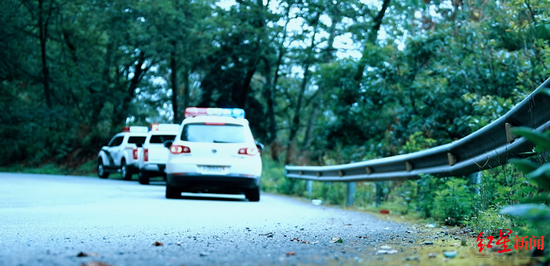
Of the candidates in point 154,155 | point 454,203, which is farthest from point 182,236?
point 154,155

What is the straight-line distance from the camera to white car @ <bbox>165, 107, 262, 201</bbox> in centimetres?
1525

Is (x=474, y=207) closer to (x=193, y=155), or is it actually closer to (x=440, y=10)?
(x=193, y=155)

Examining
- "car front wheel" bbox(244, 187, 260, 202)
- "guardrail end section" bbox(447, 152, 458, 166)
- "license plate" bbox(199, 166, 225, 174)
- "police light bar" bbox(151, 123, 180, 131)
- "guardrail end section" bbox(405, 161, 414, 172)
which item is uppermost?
"police light bar" bbox(151, 123, 180, 131)

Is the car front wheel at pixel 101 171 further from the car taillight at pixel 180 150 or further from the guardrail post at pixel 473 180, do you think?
the guardrail post at pixel 473 180

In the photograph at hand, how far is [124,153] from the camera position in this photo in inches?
1140

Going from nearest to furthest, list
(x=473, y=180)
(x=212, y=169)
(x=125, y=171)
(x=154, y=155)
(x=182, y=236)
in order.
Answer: (x=182, y=236) < (x=473, y=180) < (x=212, y=169) < (x=154, y=155) < (x=125, y=171)

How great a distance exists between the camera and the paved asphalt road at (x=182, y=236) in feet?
15.8

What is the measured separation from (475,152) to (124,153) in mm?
22327

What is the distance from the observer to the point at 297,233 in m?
7.46

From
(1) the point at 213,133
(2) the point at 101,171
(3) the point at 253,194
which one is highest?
(1) the point at 213,133

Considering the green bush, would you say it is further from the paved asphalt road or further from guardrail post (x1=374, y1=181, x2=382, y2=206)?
guardrail post (x1=374, y1=181, x2=382, y2=206)

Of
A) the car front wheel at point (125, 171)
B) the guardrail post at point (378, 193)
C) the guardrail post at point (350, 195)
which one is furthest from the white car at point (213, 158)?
the car front wheel at point (125, 171)

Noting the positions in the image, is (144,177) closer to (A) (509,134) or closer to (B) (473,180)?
(B) (473,180)

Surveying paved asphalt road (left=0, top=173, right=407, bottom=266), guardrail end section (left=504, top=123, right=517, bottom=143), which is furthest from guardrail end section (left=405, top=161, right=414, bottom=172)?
guardrail end section (left=504, top=123, right=517, bottom=143)
